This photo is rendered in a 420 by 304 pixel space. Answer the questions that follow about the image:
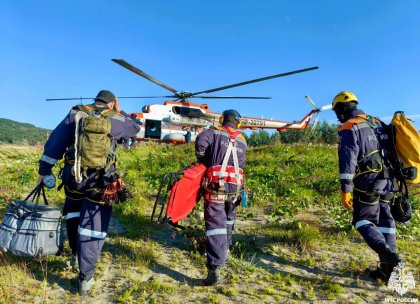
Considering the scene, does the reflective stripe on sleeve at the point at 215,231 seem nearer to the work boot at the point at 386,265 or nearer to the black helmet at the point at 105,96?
the work boot at the point at 386,265

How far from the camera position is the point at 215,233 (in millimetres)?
4555

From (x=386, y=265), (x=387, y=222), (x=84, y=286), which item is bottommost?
(x=84, y=286)

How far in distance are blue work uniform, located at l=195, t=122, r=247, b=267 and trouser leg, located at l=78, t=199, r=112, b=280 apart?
1541 millimetres

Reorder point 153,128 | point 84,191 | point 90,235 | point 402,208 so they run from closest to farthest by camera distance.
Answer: point 90,235 < point 84,191 < point 402,208 < point 153,128

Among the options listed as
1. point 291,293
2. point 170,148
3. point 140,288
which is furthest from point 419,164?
point 170,148

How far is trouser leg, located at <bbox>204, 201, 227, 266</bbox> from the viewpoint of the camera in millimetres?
4422

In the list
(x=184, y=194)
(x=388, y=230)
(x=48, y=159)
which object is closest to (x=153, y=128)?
(x=184, y=194)

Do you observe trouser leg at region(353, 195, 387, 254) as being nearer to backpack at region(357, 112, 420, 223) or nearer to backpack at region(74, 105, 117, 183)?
backpack at region(357, 112, 420, 223)

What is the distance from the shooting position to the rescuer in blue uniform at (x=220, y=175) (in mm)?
4562

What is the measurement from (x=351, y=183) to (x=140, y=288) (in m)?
3.39

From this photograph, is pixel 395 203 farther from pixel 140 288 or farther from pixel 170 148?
A: pixel 170 148

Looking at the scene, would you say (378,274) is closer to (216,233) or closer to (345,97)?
(216,233)

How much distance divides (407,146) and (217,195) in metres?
3.10

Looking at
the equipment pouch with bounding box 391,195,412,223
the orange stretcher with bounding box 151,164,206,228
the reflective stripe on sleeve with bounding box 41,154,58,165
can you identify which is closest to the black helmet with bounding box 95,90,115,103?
the reflective stripe on sleeve with bounding box 41,154,58,165
